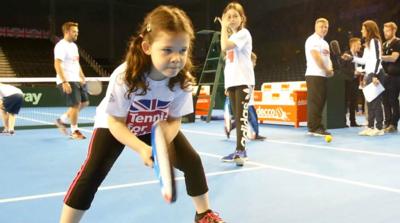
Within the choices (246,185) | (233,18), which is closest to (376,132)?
(233,18)

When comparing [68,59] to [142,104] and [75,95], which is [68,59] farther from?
[142,104]

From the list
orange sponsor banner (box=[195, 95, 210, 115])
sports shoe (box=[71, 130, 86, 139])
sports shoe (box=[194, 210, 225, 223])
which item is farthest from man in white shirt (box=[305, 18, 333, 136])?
sports shoe (box=[194, 210, 225, 223])

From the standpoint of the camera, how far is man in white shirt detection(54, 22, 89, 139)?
21.3 feet

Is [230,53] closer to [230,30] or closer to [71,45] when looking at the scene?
[230,30]

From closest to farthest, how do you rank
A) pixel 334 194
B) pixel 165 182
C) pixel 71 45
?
1. pixel 165 182
2. pixel 334 194
3. pixel 71 45

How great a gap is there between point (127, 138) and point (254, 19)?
18337 mm

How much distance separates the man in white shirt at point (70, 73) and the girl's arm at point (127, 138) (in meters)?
→ 4.88

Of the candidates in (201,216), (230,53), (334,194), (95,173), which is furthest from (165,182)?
(230,53)

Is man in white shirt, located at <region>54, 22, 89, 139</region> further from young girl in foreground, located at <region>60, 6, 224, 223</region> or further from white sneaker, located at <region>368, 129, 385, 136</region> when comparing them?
young girl in foreground, located at <region>60, 6, 224, 223</region>

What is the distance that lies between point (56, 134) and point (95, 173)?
5700 millimetres

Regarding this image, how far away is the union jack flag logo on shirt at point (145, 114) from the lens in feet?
6.25

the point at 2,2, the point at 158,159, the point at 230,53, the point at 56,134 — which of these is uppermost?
the point at 2,2

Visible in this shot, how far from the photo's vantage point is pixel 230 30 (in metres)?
4.38

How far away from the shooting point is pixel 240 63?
411 cm
